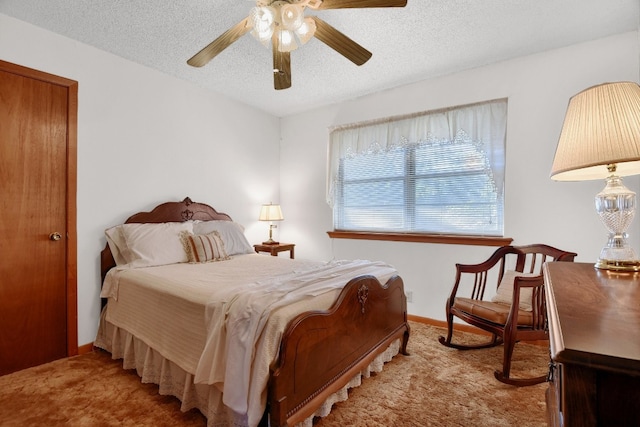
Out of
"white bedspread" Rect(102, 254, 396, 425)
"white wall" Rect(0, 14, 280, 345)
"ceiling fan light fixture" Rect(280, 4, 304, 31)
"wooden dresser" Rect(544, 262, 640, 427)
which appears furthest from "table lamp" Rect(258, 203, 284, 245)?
"wooden dresser" Rect(544, 262, 640, 427)

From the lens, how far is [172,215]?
10.1ft

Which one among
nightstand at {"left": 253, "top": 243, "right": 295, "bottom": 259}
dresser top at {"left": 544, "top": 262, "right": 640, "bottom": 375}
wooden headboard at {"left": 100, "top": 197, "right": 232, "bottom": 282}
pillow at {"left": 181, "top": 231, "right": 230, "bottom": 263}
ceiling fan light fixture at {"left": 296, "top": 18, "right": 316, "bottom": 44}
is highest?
ceiling fan light fixture at {"left": 296, "top": 18, "right": 316, "bottom": 44}

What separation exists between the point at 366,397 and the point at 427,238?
5.80 ft

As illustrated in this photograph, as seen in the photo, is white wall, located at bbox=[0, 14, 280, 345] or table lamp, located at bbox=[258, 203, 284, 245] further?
table lamp, located at bbox=[258, 203, 284, 245]

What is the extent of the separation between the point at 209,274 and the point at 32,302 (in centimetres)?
133

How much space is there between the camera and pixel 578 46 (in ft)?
8.34

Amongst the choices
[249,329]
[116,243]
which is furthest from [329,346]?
[116,243]

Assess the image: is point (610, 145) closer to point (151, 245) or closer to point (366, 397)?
point (366, 397)

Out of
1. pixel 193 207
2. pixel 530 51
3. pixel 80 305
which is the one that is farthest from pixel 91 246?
pixel 530 51

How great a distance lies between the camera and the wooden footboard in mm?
1381

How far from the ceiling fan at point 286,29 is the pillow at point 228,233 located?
1591 mm

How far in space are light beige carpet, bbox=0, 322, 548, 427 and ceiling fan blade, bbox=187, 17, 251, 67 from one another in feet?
7.15

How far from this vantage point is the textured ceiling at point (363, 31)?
82.8 inches

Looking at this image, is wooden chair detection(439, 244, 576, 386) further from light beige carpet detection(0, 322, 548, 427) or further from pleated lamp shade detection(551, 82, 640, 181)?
pleated lamp shade detection(551, 82, 640, 181)
